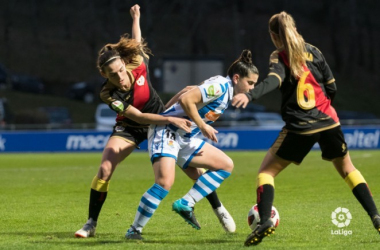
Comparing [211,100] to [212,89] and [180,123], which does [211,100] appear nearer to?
[212,89]

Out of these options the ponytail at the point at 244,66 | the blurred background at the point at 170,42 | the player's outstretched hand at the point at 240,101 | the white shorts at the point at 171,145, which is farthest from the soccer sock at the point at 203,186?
the blurred background at the point at 170,42

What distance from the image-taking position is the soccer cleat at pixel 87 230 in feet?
28.2

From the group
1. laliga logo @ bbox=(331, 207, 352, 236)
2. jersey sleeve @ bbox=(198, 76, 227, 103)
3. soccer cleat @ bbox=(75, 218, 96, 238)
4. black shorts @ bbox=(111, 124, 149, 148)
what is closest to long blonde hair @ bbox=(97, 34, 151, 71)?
black shorts @ bbox=(111, 124, 149, 148)

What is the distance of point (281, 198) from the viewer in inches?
489

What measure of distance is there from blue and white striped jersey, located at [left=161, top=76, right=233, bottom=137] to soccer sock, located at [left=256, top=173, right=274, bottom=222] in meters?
0.92

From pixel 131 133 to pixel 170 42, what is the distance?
5348 cm

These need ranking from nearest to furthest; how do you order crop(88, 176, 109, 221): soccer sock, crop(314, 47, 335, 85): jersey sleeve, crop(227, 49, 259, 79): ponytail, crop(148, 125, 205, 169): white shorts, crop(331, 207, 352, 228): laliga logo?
crop(314, 47, 335, 85): jersey sleeve, crop(227, 49, 259, 79): ponytail, crop(148, 125, 205, 169): white shorts, crop(88, 176, 109, 221): soccer sock, crop(331, 207, 352, 228): laliga logo

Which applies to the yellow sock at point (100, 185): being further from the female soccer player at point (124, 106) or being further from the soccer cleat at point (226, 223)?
the soccer cleat at point (226, 223)

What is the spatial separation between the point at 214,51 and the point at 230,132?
107 ft

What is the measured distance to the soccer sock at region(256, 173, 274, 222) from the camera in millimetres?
7738

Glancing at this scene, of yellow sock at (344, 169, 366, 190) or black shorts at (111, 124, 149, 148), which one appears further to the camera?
black shorts at (111, 124, 149, 148)

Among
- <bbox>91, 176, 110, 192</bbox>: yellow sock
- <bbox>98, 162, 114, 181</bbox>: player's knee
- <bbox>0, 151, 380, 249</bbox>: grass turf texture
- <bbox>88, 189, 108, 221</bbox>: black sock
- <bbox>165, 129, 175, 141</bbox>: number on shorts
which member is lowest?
<bbox>0, 151, 380, 249</bbox>: grass turf texture

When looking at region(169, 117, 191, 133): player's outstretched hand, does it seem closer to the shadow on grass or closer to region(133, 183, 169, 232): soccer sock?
region(133, 183, 169, 232): soccer sock

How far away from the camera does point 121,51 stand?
8.71 meters
